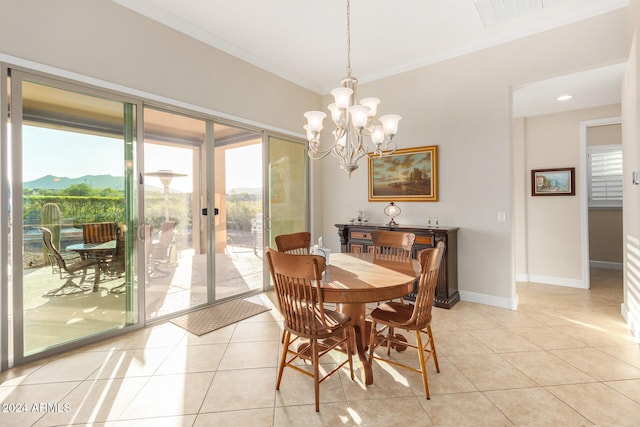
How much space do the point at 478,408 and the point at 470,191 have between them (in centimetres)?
272

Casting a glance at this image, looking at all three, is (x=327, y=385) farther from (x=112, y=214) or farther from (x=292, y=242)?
(x=112, y=214)

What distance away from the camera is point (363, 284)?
6.71 ft

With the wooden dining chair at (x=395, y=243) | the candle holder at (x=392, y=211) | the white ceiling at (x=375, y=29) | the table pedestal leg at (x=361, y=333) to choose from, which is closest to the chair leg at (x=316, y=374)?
the table pedestal leg at (x=361, y=333)

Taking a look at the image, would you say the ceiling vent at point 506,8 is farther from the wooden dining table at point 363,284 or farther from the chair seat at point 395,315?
the chair seat at point 395,315

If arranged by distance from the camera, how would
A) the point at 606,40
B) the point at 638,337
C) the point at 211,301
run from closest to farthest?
the point at 638,337 < the point at 606,40 < the point at 211,301

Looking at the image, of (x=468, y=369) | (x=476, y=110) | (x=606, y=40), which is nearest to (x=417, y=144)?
(x=476, y=110)

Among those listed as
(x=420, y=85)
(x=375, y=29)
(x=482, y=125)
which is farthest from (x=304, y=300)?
(x=420, y=85)

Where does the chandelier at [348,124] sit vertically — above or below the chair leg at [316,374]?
above

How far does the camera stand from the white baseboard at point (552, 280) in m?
4.69

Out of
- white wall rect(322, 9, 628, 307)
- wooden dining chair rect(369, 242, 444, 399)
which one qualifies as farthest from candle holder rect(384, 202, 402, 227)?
A: wooden dining chair rect(369, 242, 444, 399)

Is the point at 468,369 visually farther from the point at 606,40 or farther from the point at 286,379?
the point at 606,40

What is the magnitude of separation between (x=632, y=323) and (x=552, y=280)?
198 centimetres

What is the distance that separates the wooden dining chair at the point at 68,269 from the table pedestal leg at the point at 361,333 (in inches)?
93.0

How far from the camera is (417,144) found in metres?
4.41
